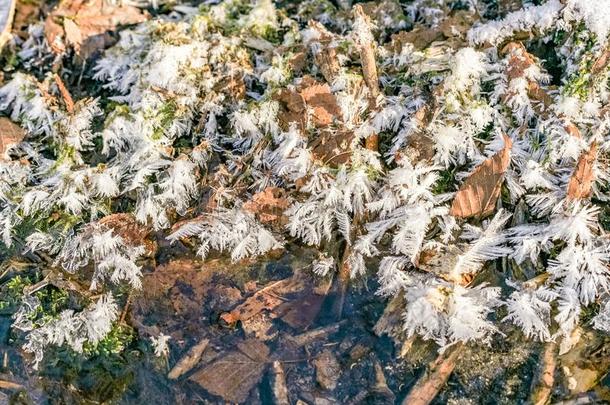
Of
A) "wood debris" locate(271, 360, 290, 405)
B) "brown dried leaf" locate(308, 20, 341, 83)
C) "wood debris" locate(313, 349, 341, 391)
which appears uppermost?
"brown dried leaf" locate(308, 20, 341, 83)

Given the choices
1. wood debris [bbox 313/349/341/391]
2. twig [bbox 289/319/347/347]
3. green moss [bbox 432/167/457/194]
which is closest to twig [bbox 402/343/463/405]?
wood debris [bbox 313/349/341/391]

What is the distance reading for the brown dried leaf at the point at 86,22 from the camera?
5152 millimetres

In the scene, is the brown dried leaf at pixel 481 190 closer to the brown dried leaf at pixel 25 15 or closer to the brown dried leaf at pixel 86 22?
the brown dried leaf at pixel 86 22

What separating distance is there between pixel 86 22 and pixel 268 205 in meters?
2.46

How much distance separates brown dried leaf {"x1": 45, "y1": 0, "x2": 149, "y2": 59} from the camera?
5152mm

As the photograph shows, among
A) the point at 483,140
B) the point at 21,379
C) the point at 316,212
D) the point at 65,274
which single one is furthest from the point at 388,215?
the point at 21,379

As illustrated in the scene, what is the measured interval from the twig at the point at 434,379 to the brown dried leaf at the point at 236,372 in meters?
0.81

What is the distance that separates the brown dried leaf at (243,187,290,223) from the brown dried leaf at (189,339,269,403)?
75cm

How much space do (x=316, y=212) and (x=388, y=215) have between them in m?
0.42

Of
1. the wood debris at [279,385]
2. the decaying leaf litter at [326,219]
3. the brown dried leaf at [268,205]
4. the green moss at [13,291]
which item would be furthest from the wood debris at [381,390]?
the green moss at [13,291]

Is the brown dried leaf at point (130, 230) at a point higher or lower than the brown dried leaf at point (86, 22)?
lower

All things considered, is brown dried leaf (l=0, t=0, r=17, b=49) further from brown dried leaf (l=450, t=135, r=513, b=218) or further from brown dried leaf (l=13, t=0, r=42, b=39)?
brown dried leaf (l=450, t=135, r=513, b=218)

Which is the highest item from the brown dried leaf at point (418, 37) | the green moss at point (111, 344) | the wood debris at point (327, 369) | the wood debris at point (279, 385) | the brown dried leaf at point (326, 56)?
the brown dried leaf at point (418, 37)

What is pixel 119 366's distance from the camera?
367cm
